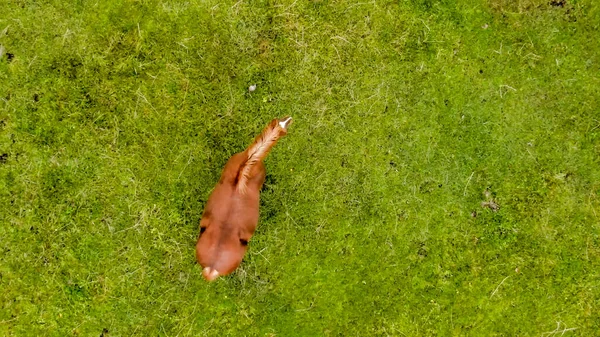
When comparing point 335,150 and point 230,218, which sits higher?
point 230,218

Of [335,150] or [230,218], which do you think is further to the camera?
[335,150]

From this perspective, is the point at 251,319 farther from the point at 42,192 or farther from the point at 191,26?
the point at 191,26

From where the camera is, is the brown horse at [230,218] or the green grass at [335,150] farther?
the green grass at [335,150]

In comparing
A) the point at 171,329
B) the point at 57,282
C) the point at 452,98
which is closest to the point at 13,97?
the point at 57,282
